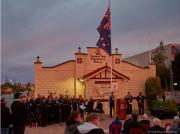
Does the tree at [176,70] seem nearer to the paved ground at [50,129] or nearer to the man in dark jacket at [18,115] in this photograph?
the paved ground at [50,129]

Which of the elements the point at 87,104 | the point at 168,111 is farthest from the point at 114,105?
the point at 168,111

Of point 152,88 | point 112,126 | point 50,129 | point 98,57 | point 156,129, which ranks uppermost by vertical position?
point 98,57

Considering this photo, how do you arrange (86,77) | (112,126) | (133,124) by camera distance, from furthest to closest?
1. (86,77)
2. (112,126)
3. (133,124)

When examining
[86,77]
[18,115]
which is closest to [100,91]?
[86,77]

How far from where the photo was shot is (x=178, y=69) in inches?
1718

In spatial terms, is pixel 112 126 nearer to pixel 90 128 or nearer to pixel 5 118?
pixel 5 118

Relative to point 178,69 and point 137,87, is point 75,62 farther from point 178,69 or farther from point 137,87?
point 178,69

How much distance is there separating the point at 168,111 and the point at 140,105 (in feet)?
8.04

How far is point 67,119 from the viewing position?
11.9 meters

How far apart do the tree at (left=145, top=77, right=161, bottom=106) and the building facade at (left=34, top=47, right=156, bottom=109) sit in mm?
1284

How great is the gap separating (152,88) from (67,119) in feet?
65.2

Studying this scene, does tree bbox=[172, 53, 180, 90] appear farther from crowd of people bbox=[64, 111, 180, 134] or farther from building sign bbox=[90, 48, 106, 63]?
crowd of people bbox=[64, 111, 180, 134]

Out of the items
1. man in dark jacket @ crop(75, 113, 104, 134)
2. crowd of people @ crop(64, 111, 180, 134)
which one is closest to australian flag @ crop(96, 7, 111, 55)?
crowd of people @ crop(64, 111, 180, 134)

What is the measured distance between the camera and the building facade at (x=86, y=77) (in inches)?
1183
